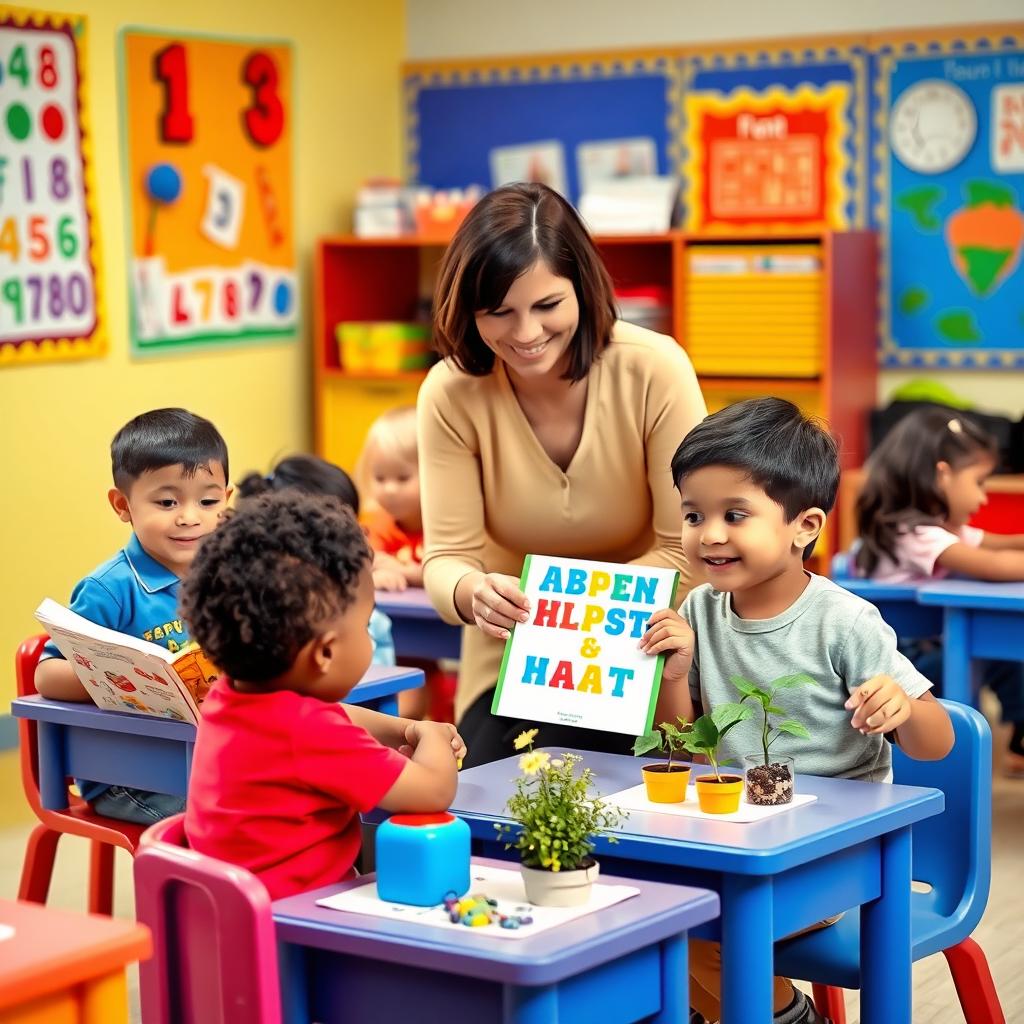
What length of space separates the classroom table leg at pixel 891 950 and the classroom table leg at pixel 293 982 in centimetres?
78

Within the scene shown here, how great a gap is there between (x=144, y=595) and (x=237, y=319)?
11.9 feet

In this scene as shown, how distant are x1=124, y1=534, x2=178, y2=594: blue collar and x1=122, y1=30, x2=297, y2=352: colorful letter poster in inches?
121

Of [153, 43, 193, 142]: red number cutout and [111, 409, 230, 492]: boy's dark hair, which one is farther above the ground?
[153, 43, 193, 142]: red number cutout

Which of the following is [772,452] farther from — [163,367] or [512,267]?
[163,367]

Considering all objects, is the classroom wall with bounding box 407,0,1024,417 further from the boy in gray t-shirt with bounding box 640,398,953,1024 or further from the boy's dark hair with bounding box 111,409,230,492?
the boy in gray t-shirt with bounding box 640,398,953,1024

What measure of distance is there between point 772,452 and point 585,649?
1.25 feet

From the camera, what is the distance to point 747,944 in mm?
2037

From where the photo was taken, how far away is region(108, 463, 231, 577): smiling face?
3.12 meters

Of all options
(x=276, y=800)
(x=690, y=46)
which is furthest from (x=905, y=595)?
(x=690, y=46)

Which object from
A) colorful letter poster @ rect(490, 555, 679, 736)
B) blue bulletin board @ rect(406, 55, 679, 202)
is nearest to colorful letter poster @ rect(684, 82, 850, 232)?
blue bulletin board @ rect(406, 55, 679, 202)

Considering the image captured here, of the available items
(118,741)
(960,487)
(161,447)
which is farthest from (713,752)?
(960,487)

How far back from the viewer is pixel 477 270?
2721mm

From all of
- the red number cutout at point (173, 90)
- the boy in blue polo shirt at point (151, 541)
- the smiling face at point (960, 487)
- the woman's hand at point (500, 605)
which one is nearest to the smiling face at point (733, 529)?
the woman's hand at point (500, 605)

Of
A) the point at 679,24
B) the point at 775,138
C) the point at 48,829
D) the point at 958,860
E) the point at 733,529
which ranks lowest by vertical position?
the point at 48,829
